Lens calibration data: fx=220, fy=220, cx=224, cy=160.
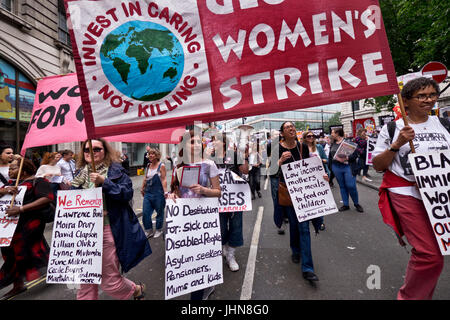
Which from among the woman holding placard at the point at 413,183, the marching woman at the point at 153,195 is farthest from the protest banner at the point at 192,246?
the marching woman at the point at 153,195

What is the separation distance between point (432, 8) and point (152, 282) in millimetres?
12371

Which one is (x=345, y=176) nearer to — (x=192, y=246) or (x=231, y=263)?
(x=231, y=263)

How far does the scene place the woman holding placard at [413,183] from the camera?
180 cm

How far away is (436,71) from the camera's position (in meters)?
5.29

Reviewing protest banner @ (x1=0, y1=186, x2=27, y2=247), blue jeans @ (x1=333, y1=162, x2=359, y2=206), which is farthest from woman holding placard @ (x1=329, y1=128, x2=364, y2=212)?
protest banner @ (x1=0, y1=186, x2=27, y2=247)

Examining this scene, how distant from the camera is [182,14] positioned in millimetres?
1881

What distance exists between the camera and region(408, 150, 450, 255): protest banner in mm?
1768

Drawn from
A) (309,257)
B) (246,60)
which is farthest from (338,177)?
(246,60)

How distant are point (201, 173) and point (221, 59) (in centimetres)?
119

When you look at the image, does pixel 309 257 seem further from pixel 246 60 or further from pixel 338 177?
pixel 338 177

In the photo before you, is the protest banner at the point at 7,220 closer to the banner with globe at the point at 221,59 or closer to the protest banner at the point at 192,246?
the banner with globe at the point at 221,59

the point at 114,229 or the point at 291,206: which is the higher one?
the point at 114,229

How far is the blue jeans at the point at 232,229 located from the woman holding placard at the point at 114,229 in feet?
3.83

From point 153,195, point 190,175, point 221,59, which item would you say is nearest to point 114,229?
point 190,175
